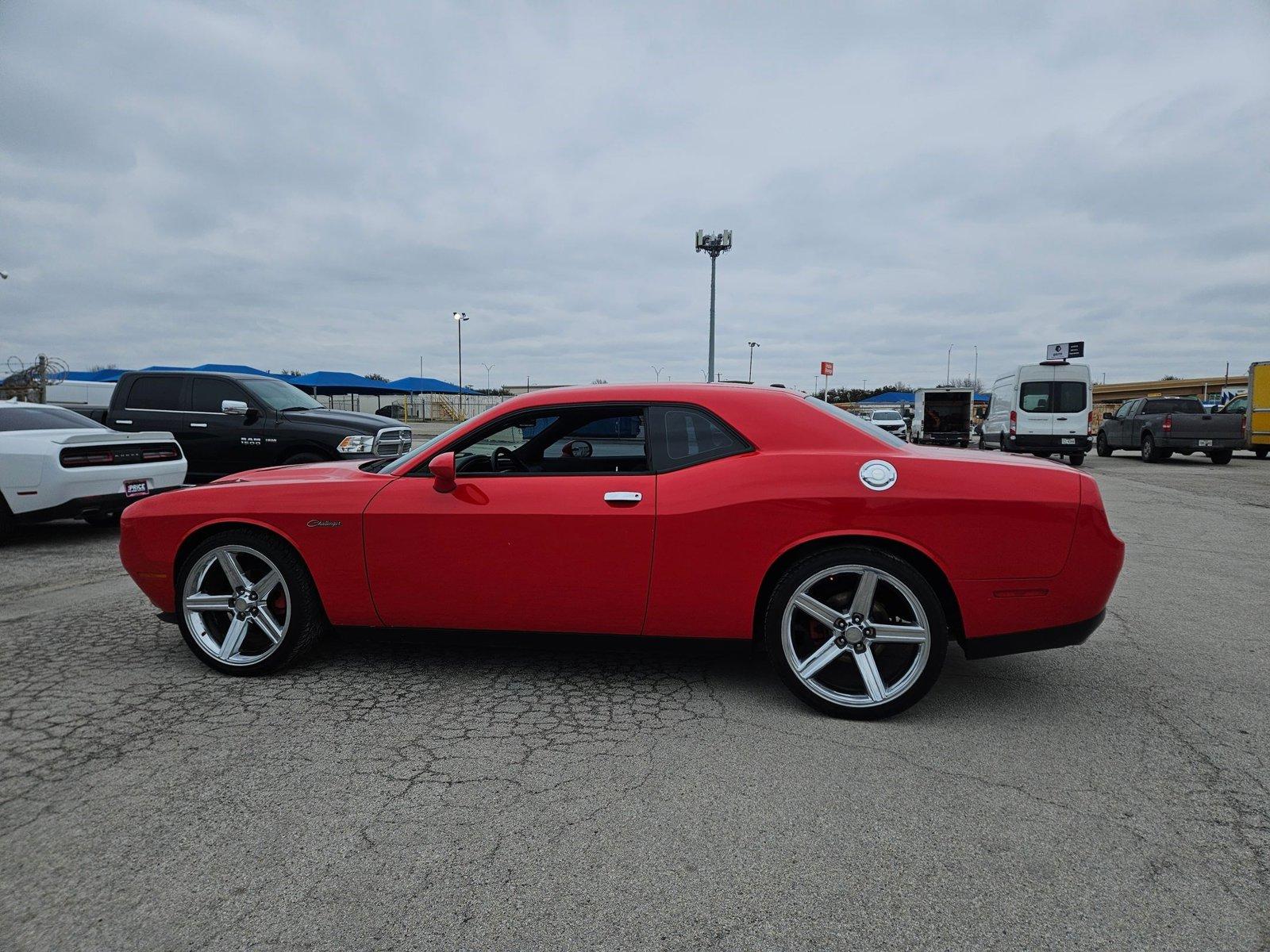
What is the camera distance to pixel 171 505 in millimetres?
3824

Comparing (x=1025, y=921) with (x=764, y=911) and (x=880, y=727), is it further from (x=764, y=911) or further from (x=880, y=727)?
(x=880, y=727)

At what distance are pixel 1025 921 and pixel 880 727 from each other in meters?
1.16

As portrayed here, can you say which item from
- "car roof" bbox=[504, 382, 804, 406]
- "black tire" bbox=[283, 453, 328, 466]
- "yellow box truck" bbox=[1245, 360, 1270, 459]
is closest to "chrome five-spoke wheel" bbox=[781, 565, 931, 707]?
"car roof" bbox=[504, 382, 804, 406]

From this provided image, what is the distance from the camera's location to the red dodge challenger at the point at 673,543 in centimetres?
308

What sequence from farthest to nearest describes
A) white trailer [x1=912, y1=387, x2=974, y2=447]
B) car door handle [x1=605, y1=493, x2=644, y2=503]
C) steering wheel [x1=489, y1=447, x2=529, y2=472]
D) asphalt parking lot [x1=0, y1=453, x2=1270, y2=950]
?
1. white trailer [x1=912, y1=387, x2=974, y2=447]
2. steering wheel [x1=489, y1=447, x2=529, y2=472]
3. car door handle [x1=605, y1=493, x2=644, y2=503]
4. asphalt parking lot [x1=0, y1=453, x2=1270, y2=950]

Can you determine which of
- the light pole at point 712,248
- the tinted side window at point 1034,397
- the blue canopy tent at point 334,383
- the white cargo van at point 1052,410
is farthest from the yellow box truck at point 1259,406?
the blue canopy tent at point 334,383

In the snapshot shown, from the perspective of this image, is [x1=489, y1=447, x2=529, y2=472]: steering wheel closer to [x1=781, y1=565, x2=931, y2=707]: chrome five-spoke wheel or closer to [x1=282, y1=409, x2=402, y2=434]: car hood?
[x1=781, y1=565, x2=931, y2=707]: chrome five-spoke wheel

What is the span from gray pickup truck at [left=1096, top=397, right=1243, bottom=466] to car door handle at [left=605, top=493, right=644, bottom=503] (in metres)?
20.6

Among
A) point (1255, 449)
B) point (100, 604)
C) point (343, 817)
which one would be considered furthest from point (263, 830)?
point (1255, 449)

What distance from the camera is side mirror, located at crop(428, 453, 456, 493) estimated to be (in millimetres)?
3400

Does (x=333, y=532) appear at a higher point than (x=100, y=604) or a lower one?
higher

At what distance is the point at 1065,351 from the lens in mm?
52938

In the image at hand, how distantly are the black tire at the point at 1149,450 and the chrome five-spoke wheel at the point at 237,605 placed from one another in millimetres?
22095

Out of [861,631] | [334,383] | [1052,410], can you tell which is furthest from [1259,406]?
[334,383]
